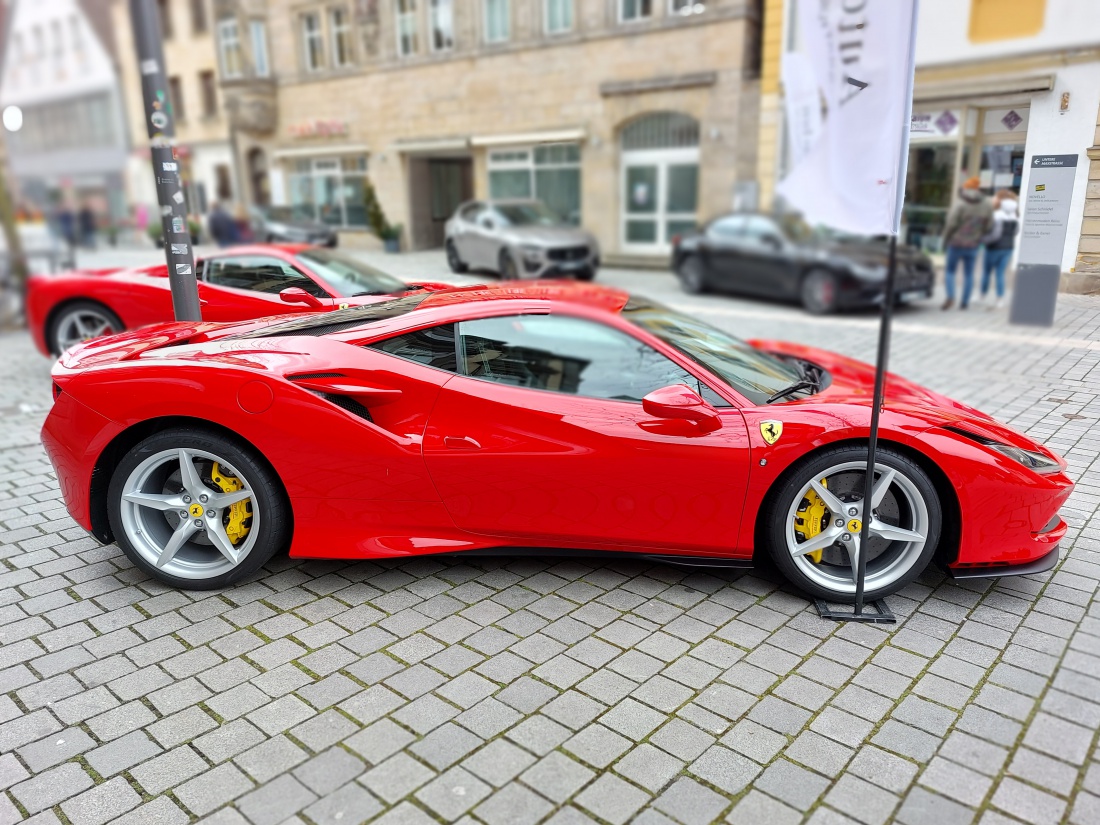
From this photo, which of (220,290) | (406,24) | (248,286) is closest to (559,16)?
(406,24)

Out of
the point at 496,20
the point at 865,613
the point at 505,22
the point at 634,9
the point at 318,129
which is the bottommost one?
the point at 865,613

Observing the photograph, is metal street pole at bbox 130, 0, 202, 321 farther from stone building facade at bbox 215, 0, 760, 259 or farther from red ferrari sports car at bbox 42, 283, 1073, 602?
stone building facade at bbox 215, 0, 760, 259

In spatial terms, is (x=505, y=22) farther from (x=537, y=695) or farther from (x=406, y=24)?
(x=537, y=695)

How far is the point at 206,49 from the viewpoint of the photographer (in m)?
7.42

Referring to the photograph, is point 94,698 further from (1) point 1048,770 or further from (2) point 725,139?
(2) point 725,139

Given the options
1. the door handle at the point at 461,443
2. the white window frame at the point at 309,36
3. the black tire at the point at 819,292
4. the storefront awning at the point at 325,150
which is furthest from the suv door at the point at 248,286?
the black tire at the point at 819,292

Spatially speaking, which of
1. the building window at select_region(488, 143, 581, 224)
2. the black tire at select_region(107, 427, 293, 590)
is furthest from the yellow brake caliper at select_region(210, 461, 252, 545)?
the building window at select_region(488, 143, 581, 224)

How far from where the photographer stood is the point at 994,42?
188 inches

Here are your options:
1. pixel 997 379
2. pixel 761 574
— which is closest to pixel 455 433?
pixel 761 574

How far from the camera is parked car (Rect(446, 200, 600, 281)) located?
6.74 metres

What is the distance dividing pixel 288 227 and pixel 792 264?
288 inches

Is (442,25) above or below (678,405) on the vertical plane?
above

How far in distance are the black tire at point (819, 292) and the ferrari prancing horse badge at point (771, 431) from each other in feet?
28.4

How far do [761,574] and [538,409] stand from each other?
134 centimetres
